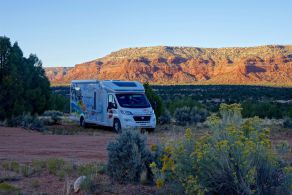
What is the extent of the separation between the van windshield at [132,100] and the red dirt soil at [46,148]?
441cm

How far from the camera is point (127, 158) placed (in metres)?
8.90

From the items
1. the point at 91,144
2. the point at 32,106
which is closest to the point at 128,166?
the point at 91,144

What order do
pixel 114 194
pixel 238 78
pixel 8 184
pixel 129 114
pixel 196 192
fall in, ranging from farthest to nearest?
pixel 238 78 < pixel 129 114 < pixel 8 184 < pixel 114 194 < pixel 196 192

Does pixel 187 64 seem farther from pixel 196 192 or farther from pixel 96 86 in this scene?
pixel 196 192

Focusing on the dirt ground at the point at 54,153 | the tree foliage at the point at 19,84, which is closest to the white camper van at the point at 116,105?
the dirt ground at the point at 54,153

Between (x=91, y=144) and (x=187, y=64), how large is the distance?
118914 mm

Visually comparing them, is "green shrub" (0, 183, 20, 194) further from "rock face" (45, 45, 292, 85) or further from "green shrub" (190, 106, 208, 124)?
"rock face" (45, 45, 292, 85)

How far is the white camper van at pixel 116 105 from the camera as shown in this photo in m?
21.8

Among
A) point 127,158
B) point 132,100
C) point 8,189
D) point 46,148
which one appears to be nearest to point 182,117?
point 132,100

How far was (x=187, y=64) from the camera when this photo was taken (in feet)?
440

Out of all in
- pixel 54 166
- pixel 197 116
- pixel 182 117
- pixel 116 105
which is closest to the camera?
pixel 54 166

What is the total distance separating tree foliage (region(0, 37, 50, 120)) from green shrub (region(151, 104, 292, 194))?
18.3 m

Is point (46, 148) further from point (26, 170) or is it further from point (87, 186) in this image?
point (87, 186)

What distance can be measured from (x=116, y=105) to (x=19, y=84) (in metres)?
5.46
